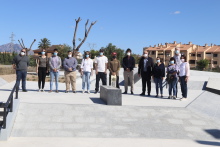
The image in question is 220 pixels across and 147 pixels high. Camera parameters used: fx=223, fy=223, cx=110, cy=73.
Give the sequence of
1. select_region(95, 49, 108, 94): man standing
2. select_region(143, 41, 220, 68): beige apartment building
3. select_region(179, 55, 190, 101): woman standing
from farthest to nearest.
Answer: select_region(143, 41, 220, 68): beige apartment building < select_region(95, 49, 108, 94): man standing < select_region(179, 55, 190, 101): woman standing

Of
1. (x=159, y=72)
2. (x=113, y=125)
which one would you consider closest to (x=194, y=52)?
(x=159, y=72)

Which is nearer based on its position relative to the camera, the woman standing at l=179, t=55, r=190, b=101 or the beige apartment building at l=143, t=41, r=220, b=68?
the woman standing at l=179, t=55, r=190, b=101

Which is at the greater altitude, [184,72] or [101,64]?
[101,64]

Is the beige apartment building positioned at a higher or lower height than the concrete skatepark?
higher

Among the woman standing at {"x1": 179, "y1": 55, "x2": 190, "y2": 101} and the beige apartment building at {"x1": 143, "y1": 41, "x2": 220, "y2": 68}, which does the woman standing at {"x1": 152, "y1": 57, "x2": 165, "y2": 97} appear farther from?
the beige apartment building at {"x1": 143, "y1": 41, "x2": 220, "y2": 68}

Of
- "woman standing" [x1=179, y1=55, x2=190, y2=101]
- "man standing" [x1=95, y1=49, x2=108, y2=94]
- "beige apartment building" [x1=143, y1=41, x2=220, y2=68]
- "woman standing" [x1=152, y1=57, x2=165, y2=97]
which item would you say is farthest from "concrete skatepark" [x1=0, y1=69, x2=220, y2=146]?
"beige apartment building" [x1=143, y1=41, x2=220, y2=68]

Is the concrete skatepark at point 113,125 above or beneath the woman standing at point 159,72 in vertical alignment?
beneath

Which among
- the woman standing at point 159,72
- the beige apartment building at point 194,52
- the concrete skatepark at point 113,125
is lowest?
the concrete skatepark at point 113,125

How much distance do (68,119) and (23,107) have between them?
1427mm

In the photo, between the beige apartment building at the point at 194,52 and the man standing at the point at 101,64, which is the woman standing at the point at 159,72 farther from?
the beige apartment building at the point at 194,52

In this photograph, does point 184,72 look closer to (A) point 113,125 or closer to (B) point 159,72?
(B) point 159,72

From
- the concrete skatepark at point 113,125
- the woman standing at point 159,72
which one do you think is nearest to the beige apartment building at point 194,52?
the woman standing at point 159,72

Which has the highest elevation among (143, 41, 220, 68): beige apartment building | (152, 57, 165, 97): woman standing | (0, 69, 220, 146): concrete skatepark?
(143, 41, 220, 68): beige apartment building

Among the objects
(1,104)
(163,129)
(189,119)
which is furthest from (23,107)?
(189,119)
